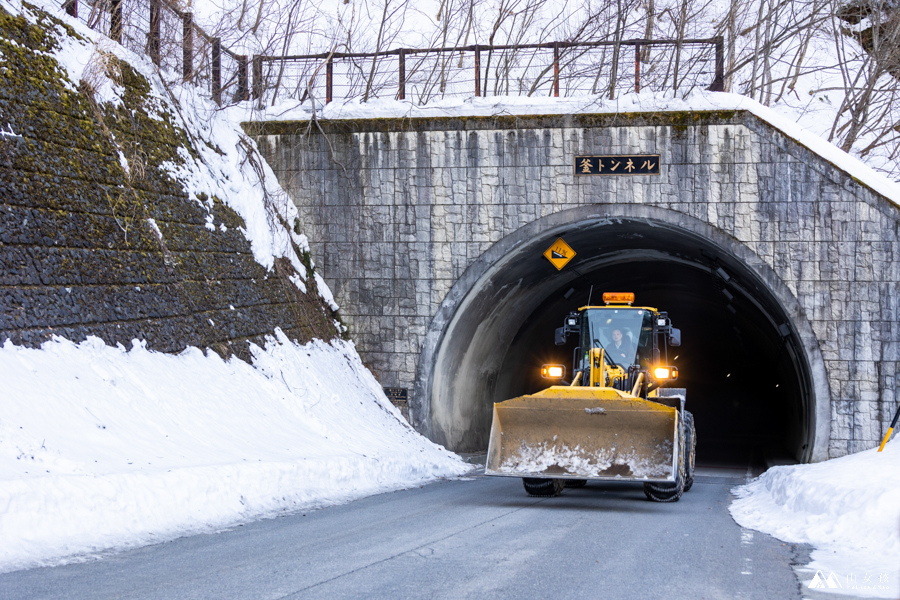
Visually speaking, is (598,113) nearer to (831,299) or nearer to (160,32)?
(831,299)

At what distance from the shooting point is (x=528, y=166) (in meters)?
15.9

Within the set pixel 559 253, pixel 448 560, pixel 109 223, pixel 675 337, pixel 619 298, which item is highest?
pixel 559 253

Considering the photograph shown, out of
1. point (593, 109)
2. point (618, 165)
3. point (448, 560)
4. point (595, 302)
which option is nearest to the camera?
point (448, 560)

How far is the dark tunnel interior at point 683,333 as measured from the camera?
17.2m

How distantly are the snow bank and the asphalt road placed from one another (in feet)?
1.90

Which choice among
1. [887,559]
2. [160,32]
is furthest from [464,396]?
[887,559]

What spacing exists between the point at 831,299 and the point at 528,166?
5.66 m

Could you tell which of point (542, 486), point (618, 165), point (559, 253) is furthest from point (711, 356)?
point (542, 486)

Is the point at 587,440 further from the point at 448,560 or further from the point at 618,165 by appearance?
the point at 618,165

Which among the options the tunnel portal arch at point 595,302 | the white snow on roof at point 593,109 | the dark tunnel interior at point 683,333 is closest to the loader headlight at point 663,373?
the dark tunnel interior at point 683,333

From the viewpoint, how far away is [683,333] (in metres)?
32.2

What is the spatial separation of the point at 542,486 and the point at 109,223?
6484mm

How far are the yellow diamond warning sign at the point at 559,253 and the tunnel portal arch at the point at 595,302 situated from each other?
10.1 inches

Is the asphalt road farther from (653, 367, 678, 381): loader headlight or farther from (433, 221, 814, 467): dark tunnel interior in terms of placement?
(433, 221, 814, 467): dark tunnel interior
